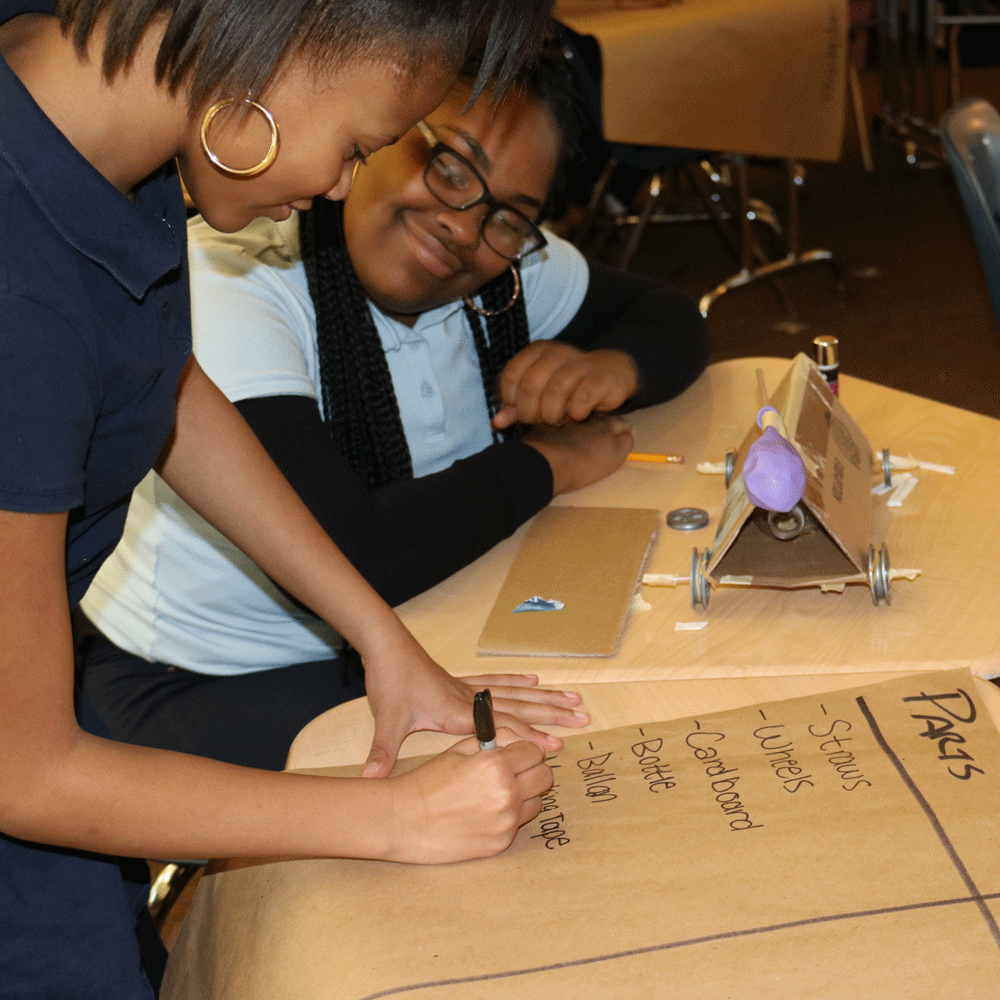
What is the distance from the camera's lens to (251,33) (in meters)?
0.59

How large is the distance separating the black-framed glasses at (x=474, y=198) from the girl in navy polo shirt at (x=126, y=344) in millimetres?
499

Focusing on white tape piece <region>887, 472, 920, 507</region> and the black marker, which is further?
white tape piece <region>887, 472, 920, 507</region>

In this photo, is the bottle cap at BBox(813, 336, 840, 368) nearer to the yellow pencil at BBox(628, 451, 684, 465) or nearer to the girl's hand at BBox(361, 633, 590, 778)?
the yellow pencil at BBox(628, 451, 684, 465)

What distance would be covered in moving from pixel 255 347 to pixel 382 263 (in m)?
0.21

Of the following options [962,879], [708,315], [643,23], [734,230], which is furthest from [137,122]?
[734,230]

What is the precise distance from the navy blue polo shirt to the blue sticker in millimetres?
434

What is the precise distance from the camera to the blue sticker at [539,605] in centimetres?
107

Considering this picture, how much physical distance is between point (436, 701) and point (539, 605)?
0.57 ft

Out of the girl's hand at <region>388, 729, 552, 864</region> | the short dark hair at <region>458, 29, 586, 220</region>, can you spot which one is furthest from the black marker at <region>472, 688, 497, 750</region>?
the short dark hair at <region>458, 29, 586, 220</region>

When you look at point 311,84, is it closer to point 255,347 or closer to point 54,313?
point 54,313

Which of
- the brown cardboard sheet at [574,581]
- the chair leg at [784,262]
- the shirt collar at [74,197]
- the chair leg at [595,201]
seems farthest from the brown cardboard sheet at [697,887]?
the chair leg at [595,201]

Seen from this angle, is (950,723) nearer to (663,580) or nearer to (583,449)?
(663,580)

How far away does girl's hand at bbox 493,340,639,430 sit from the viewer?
1.40 meters

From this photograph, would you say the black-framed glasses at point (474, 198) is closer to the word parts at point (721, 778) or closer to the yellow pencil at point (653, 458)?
the yellow pencil at point (653, 458)
